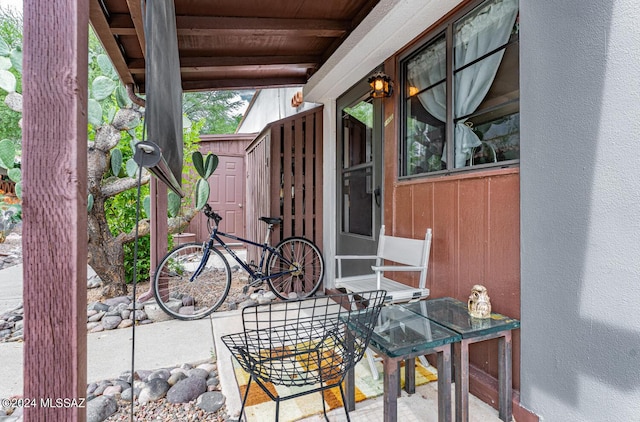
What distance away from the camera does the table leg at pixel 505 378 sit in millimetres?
1502

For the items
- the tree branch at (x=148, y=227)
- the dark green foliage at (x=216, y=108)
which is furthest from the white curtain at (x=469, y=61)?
the dark green foliage at (x=216, y=108)

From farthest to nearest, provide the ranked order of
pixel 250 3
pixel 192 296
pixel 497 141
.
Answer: pixel 192 296 → pixel 250 3 → pixel 497 141

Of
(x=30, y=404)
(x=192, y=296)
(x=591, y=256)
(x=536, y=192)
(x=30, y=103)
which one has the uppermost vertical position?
(x=30, y=103)

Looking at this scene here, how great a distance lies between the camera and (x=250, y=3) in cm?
242

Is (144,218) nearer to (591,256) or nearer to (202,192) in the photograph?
(202,192)

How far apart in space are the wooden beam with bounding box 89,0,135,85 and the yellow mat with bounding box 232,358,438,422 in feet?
8.28

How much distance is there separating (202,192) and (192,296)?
123 centimetres

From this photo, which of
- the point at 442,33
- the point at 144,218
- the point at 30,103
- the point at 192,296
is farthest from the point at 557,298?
A: the point at 144,218

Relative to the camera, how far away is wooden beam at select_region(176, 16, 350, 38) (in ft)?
8.07

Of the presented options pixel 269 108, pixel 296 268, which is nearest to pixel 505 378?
pixel 296 268

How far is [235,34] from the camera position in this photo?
8.79 ft

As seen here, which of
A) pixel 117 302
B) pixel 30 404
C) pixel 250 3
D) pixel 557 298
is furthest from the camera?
pixel 117 302

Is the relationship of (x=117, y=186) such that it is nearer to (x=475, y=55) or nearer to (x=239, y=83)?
(x=239, y=83)

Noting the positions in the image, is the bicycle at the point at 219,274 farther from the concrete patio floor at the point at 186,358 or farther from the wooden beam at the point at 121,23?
the wooden beam at the point at 121,23
